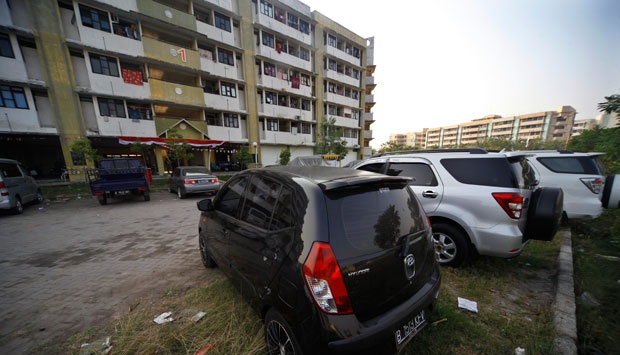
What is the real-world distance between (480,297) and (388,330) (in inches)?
Answer: 77.9

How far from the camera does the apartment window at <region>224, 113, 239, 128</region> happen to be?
1922 cm

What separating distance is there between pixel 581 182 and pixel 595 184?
0.63ft

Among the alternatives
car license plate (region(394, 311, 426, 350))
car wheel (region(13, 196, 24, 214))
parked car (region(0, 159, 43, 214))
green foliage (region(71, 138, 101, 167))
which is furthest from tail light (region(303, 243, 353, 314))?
green foliage (region(71, 138, 101, 167))

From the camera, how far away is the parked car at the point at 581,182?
4.29 metres

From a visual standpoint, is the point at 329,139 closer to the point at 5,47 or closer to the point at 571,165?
the point at 571,165

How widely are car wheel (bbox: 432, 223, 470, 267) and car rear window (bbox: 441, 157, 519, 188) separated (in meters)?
0.79

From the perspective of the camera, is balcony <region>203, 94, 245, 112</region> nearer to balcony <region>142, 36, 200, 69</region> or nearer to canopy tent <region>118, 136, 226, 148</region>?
balcony <region>142, 36, 200, 69</region>

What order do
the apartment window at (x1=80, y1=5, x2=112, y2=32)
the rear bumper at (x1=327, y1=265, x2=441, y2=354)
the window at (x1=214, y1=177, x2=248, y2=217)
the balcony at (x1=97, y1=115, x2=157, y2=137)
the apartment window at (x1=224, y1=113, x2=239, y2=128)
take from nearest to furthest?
the rear bumper at (x1=327, y1=265, x2=441, y2=354) < the window at (x1=214, y1=177, x2=248, y2=217) < the apartment window at (x1=80, y1=5, x2=112, y2=32) < the balcony at (x1=97, y1=115, x2=157, y2=137) < the apartment window at (x1=224, y1=113, x2=239, y2=128)

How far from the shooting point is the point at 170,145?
13672mm

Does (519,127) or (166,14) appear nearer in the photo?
(166,14)

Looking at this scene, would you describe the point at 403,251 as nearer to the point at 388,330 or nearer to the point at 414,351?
the point at 388,330

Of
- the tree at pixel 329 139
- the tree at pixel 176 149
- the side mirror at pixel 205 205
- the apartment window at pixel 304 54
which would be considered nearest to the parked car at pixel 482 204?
the side mirror at pixel 205 205

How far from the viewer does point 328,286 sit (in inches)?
52.2

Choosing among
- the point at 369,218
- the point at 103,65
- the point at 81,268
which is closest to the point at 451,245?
the point at 369,218
